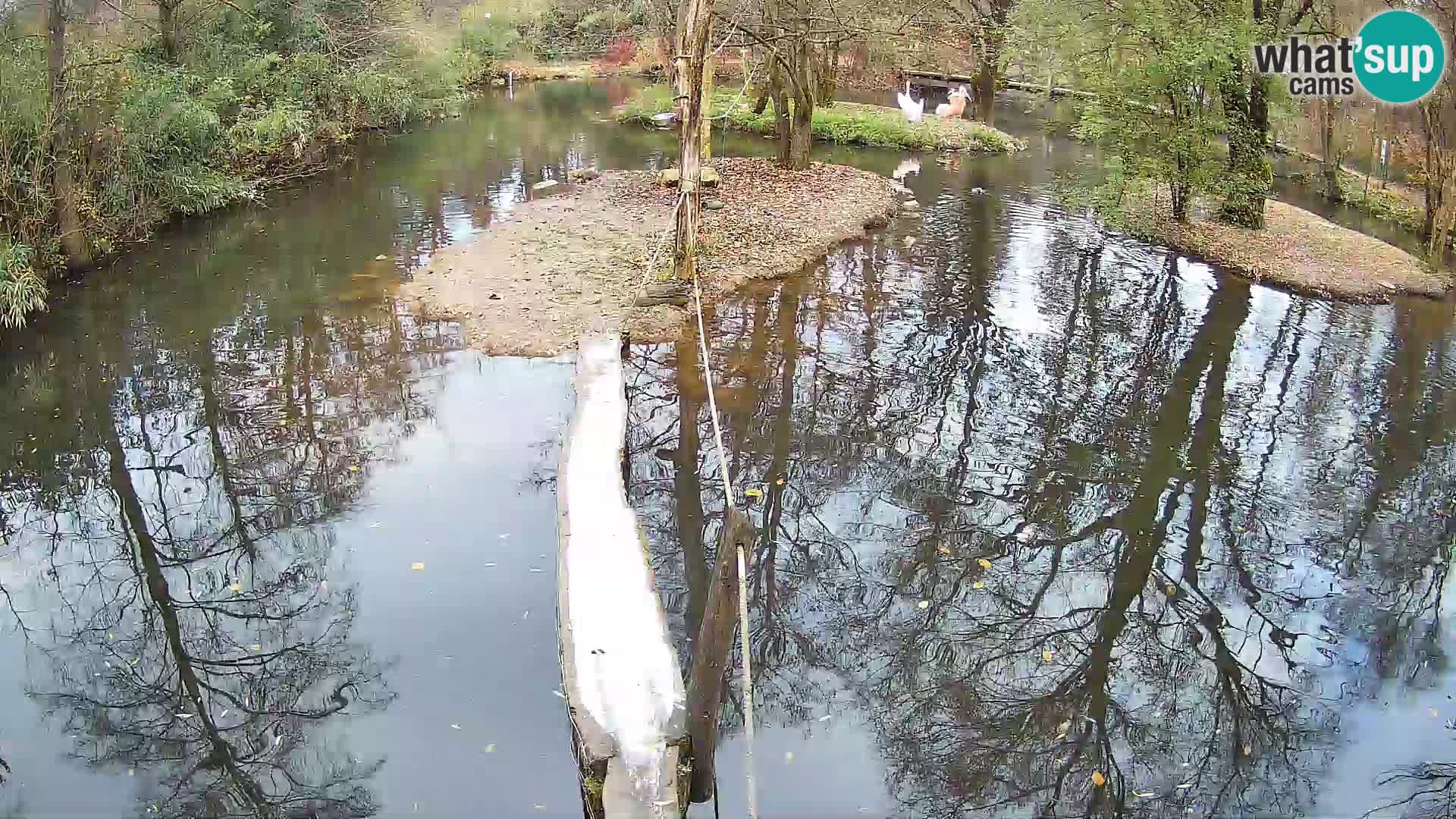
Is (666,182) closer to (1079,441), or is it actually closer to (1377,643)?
(1079,441)

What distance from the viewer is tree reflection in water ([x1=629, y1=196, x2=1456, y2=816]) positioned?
5066mm

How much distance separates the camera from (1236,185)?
13680 millimetres

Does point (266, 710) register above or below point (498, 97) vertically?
below

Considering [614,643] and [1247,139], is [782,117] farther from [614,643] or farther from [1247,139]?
[614,643]

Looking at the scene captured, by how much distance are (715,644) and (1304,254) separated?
12619 millimetres

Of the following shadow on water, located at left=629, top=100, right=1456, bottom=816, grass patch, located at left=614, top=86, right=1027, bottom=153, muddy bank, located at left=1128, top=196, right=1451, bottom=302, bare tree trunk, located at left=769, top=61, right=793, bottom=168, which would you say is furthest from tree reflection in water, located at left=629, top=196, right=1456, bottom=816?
grass patch, located at left=614, top=86, right=1027, bottom=153

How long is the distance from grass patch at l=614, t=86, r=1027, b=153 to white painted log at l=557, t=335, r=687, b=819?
17047 mm

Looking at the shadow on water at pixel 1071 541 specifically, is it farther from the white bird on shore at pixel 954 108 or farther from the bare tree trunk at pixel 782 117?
the white bird on shore at pixel 954 108

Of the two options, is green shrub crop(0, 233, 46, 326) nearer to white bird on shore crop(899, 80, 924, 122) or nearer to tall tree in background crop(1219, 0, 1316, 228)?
tall tree in background crop(1219, 0, 1316, 228)

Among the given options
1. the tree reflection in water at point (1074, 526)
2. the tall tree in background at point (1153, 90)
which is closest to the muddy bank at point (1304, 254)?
the tall tree in background at point (1153, 90)

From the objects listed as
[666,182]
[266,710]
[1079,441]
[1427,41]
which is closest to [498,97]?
[666,182]

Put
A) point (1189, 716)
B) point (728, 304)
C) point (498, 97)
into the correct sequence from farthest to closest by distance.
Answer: point (498, 97), point (728, 304), point (1189, 716)

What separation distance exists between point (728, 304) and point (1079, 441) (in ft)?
14.7

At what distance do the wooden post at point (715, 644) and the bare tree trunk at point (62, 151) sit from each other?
1103 cm
